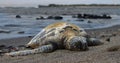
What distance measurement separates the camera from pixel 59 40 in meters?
12.7

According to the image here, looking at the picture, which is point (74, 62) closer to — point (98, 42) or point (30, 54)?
point (30, 54)

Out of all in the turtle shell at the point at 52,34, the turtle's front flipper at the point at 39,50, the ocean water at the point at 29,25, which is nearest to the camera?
the turtle's front flipper at the point at 39,50

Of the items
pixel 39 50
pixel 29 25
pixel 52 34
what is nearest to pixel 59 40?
pixel 52 34

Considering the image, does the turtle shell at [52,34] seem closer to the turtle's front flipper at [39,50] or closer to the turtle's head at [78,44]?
the turtle's front flipper at [39,50]

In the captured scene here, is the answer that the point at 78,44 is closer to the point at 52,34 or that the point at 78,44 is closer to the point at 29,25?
the point at 52,34

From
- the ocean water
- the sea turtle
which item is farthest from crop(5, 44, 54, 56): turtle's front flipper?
the ocean water

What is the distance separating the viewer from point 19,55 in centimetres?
1166

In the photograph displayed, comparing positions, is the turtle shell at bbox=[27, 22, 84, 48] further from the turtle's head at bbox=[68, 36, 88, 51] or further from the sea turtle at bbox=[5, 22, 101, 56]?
the turtle's head at bbox=[68, 36, 88, 51]

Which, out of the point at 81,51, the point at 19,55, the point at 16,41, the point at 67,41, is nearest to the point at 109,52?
the point at 81,51

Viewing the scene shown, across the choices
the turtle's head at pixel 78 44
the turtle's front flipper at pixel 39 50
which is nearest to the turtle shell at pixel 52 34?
the turtle's front flipper at pixel 39 50

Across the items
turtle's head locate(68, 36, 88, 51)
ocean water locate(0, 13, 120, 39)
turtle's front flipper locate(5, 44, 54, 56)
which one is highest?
turtle's head locate(68, 36, 88, 51)

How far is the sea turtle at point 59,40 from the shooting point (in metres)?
11.9

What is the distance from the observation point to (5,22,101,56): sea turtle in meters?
11.9

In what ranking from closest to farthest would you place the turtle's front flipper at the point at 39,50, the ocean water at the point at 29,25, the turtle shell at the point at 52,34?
the turtle's front flipper at the point at 39,50
the turtle shell at the point at 52,34
the ocean water at the point at 29,25
